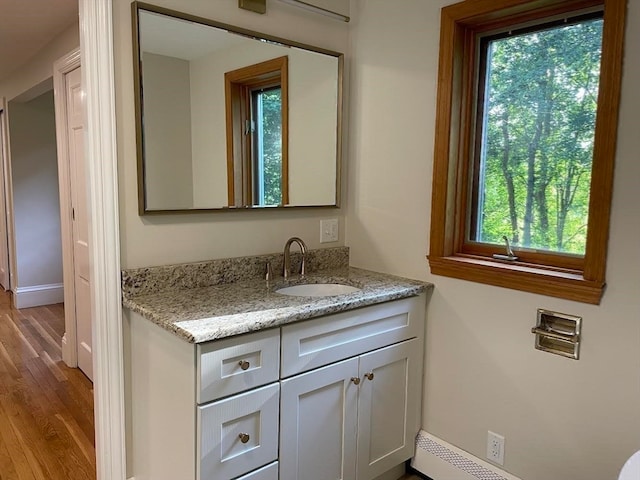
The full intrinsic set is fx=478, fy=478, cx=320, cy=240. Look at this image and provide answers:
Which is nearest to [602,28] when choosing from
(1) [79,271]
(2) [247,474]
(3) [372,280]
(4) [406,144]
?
(4) [406,144]

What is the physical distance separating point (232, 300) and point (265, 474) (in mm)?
572

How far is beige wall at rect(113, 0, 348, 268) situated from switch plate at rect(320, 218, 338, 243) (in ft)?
0.09

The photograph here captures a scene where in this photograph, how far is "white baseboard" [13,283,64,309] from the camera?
4.55m

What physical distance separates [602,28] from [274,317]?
1.40 m

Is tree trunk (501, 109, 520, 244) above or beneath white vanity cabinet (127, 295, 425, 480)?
above

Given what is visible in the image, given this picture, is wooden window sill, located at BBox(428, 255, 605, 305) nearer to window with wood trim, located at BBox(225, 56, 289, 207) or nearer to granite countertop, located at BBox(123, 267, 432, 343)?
granite countertop, located at BBox(123, 267, 432, 343)

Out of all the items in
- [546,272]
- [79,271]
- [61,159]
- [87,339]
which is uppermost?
[61,159]

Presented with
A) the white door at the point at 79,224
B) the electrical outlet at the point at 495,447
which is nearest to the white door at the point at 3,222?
the white door at the point at 79,224

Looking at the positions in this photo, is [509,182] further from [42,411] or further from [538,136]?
[42,411]

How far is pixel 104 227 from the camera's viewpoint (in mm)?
1665

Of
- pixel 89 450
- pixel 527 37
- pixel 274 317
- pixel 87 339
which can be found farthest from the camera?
pixel 87 339

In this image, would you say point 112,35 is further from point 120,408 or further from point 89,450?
point 89,450

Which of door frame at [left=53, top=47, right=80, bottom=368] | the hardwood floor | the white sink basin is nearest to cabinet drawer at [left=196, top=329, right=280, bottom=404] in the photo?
the white sink basin

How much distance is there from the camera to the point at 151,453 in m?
1.66
